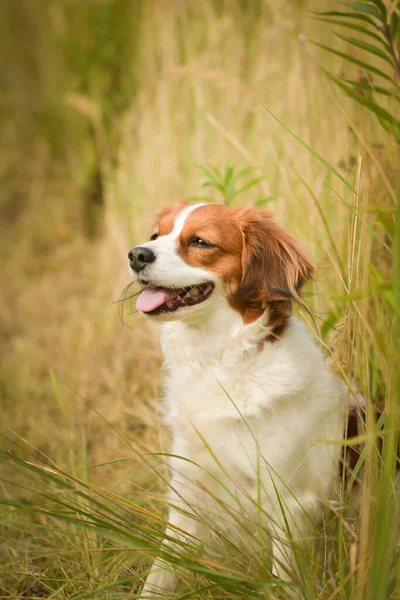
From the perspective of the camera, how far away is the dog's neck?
2152mm

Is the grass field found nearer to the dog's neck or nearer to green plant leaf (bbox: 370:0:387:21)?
green plant leaf (bbox: 370:0:387:21)

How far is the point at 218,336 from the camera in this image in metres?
2.21

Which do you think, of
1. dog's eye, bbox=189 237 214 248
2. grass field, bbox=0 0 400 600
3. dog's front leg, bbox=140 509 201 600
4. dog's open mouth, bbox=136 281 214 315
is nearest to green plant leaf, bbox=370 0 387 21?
grass field, bbox=0 0 400 600

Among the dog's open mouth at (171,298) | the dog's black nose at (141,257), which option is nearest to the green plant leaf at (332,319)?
the dog's open mouth at (171,298)

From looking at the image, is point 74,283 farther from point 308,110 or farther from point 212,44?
point 308,110

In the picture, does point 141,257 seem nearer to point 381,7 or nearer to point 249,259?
point 249,259

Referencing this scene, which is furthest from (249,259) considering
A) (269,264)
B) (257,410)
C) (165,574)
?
(165,574)

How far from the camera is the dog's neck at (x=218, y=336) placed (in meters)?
2.15

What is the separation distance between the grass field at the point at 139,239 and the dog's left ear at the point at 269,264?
0.52 feet

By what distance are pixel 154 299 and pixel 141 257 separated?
0.16 meters

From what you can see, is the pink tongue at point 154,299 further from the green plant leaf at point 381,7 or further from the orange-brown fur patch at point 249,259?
the green plant leaf at point 381,7

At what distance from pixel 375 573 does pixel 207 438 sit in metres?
0.90

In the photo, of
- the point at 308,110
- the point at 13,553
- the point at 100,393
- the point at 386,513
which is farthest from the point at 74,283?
the point at 386,513

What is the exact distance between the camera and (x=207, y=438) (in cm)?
208
